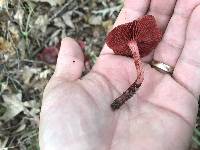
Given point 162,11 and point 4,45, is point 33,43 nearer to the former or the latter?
point 4,45

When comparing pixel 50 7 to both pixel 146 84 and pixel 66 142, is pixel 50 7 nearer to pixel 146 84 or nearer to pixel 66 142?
pixel 146 84

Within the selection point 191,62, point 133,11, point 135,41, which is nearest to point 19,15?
point 133,11

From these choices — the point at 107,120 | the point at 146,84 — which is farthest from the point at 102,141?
the point at 146,84

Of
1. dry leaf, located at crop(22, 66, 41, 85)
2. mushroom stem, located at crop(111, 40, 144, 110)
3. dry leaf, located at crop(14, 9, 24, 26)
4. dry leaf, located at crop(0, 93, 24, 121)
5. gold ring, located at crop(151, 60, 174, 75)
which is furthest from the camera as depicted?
dry leaf, located at crop(14, 9, 24, 26)

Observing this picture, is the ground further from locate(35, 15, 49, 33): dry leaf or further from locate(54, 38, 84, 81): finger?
locate(54, 38, 84, 81): finger

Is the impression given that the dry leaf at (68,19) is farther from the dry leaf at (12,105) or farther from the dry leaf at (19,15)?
the dry leaf at (12,105)

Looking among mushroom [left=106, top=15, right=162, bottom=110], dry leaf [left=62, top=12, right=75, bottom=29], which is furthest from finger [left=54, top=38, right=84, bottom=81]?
dry leaf [left=62, top=12, right=75, bottom=29]

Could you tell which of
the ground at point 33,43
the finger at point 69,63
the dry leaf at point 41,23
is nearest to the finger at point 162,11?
the finger at point 69,63
